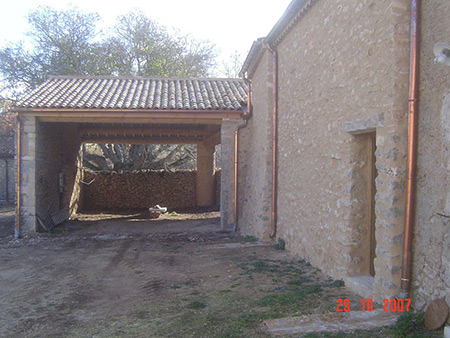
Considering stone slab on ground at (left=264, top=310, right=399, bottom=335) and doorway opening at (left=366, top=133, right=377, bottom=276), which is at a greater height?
doorway opening at (left=366, top=133, right=377, bottom=276)

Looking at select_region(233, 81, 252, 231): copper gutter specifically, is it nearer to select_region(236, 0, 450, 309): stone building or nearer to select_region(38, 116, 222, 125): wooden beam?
select_region(38, 116, 222, 125): wooden beam

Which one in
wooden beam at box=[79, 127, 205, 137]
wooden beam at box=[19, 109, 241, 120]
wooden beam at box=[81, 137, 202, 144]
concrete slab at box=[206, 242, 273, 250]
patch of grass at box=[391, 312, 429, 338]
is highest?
wooden beam at box=[19, 109, 241, 120]

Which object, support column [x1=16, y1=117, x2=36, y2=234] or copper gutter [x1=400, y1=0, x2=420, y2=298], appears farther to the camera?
support column [x1=16, y1=117, x2=36, y2=234]

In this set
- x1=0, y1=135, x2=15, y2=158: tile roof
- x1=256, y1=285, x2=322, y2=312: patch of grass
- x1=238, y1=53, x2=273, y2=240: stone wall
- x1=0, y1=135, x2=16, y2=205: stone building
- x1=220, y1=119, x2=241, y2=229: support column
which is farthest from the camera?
x1=0, y1=135, x2=16, y2=205: stone building

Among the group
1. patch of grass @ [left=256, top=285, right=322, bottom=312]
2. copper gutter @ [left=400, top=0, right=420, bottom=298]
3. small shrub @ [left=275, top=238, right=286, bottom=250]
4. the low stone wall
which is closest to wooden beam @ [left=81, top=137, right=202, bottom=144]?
the low stone wall

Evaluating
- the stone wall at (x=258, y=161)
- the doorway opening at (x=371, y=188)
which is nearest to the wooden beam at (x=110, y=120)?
the stone wall at (x=258, y=161)

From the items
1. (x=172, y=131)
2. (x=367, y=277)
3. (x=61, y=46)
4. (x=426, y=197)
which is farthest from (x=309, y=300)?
(x=61, y=46)

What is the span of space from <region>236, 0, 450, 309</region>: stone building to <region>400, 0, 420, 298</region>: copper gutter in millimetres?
23

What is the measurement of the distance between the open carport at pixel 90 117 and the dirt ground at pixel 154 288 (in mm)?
1727

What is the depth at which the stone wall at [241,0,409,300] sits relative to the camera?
12.6 ft

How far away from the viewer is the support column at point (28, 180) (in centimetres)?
995

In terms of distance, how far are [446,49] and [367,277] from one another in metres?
2.80

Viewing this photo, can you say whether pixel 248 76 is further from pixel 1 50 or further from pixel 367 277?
pixel 1 50

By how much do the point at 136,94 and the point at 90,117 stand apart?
1819 mm
